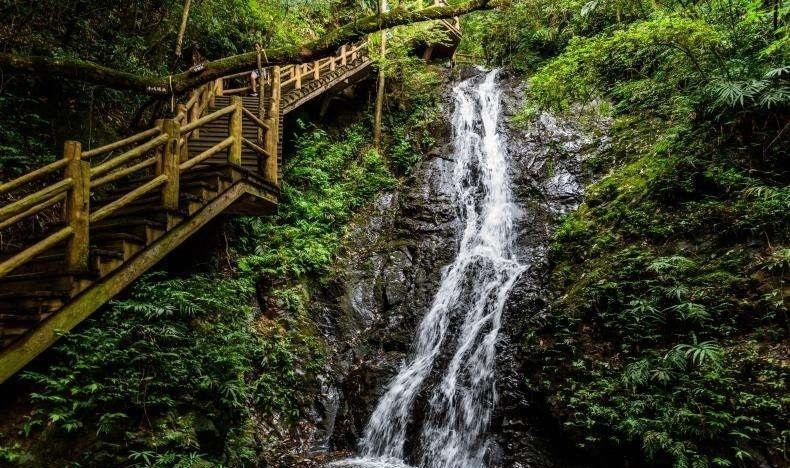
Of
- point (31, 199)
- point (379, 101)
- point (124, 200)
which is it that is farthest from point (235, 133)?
point (379, 101)

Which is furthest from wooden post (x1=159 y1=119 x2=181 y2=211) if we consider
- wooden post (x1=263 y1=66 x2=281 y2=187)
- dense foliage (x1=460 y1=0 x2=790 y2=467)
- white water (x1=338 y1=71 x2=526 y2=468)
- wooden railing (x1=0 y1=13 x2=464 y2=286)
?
dense foliage (x1=460 y1=0 x2=790 y2=467)

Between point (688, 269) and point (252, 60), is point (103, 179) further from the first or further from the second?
point (688, 269)

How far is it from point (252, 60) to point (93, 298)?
3761mm

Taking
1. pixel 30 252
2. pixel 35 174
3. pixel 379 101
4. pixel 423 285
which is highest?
pixel 379 101

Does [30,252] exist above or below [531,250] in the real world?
below

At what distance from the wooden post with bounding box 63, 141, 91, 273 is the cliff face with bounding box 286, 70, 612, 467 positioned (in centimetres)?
428

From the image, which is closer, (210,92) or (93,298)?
(93,298)

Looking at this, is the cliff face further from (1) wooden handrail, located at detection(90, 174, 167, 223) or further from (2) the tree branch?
(2) the tree branch

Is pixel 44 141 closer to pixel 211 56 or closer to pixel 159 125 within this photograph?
pixel 159 125

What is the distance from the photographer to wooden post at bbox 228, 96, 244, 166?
6.85m

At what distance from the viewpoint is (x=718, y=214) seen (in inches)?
247

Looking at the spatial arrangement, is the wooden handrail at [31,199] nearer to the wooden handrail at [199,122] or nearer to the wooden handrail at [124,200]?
the wooden handrail at [124,200]

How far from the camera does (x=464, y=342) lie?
7.99 metres

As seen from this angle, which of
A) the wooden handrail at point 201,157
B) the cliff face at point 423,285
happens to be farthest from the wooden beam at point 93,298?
the cliff face at point 423,285
